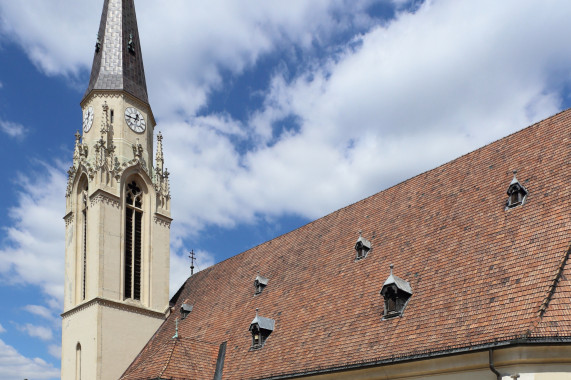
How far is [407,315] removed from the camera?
14.7 meters

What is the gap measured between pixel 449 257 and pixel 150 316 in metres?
15.5

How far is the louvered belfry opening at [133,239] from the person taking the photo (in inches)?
1064

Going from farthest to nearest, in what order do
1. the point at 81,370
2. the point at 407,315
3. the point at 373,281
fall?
the point at 81,370, the point at 373,281, the point at 407,315

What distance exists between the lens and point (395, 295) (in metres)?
15.1

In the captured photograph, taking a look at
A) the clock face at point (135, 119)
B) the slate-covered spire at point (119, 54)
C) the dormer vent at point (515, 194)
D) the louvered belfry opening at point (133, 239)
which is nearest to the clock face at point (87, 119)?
the slate-covered spire at point (119, 54)

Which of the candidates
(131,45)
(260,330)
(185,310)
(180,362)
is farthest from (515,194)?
(131,45)

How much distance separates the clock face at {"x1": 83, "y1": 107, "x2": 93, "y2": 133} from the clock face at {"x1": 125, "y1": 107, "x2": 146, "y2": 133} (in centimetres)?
162

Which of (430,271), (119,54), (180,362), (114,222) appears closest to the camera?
(430,271)

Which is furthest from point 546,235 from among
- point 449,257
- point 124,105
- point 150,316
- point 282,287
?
point 124,105

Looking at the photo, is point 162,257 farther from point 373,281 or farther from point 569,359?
point 569,359

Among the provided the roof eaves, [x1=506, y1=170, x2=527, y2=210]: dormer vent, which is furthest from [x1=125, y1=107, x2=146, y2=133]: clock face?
[x1=506, y1=170, x2=527, y2=210]: dormer vent

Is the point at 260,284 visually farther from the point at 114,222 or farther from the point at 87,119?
the point at 87,119

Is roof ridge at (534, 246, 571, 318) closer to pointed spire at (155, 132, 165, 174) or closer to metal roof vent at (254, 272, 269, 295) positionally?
metal roof vent at (254, 272, 269, 295)

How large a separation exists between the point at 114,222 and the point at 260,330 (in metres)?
10.3
